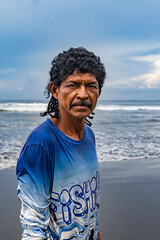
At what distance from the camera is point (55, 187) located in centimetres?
131

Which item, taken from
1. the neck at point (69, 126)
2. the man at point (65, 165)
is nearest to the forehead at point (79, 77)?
the man at point (65, 165)

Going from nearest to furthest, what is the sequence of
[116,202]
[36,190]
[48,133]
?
[36,190]
[48,133]
[116,202]

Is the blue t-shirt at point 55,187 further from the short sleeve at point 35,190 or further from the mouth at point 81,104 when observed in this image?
the mouth at point 81,104

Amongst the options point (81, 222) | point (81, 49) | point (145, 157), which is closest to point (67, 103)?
point (81, 49)

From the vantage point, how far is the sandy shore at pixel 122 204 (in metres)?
3.35

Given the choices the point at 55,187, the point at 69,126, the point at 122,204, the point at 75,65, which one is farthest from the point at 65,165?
the point at 122,204

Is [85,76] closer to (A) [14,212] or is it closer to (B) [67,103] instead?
(B) [67,103]

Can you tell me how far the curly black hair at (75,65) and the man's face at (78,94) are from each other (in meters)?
0.03

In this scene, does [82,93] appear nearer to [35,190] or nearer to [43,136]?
[43,136]

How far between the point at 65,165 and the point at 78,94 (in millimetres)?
409

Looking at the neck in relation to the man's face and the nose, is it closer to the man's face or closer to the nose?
the man's face

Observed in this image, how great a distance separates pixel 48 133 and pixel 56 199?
355 millimetres

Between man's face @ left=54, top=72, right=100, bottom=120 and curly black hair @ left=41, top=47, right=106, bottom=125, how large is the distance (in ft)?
0.10

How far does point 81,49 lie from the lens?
152 cm
